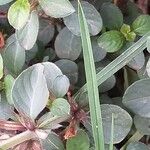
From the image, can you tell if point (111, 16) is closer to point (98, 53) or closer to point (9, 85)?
point (98, 53)

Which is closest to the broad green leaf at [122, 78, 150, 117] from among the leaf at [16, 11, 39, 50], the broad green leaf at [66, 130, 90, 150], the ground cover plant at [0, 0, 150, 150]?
the ground cover plant at [0, 0, 150, 150]

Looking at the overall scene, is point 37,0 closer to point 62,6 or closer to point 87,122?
point 62,6

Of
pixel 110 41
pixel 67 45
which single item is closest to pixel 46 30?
pixel 67 45

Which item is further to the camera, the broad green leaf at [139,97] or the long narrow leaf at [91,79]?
the broad green leaf at [139,97]

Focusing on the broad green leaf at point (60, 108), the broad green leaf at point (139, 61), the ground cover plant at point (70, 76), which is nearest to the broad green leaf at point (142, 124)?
the ground cover plant at point (70, 76)

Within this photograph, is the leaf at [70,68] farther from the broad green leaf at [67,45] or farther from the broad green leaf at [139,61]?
the broad green leaf at [139,61]

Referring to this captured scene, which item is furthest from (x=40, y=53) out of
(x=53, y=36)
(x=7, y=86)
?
(x=7, y=86)
